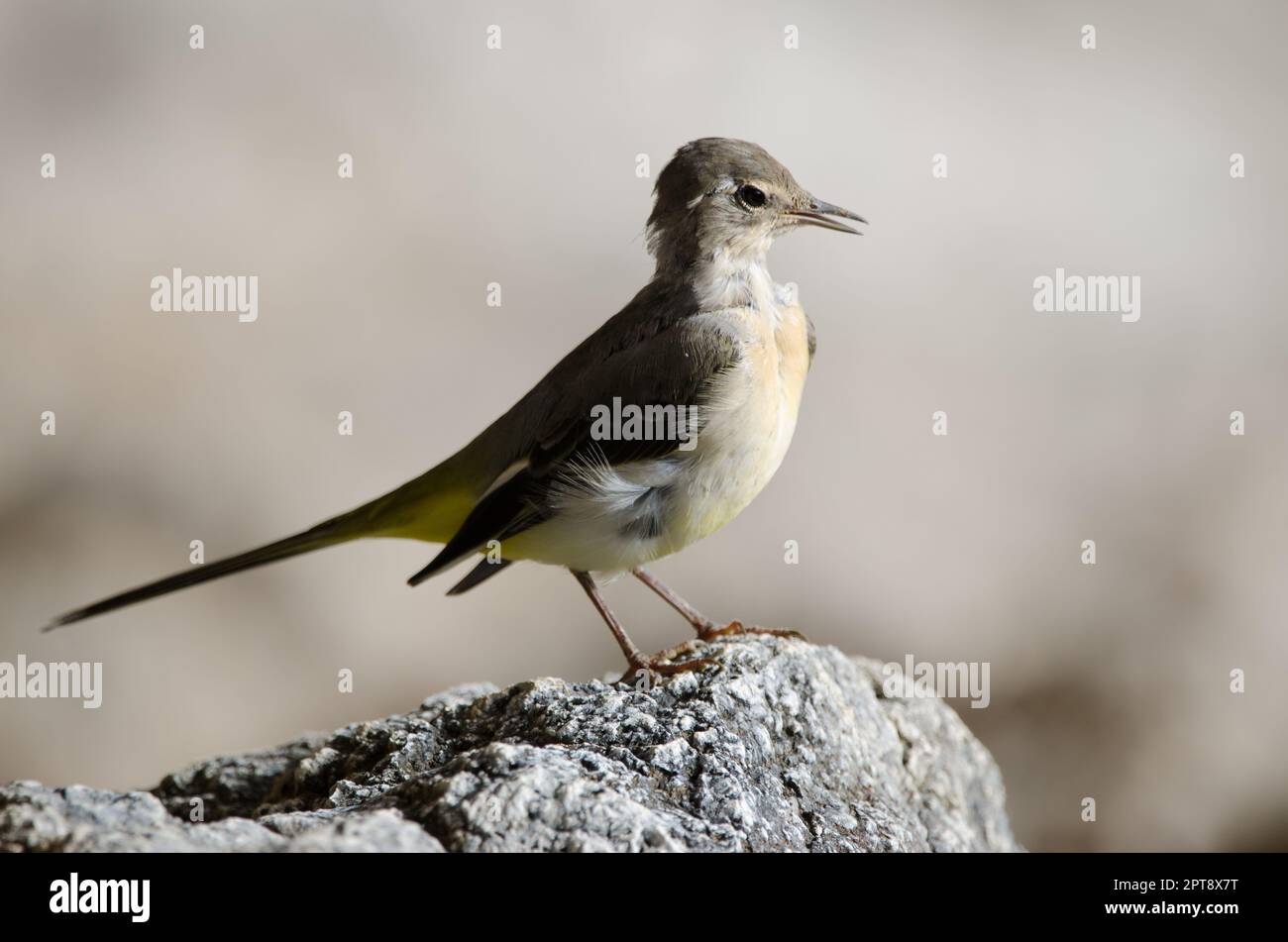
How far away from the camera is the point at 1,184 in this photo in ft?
37.2

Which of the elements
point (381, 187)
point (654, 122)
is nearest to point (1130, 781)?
point (654, 122)

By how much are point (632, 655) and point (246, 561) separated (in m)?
1.87

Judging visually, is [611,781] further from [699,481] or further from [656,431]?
[656,431]

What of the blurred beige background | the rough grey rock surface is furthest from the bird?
the blurred beige background

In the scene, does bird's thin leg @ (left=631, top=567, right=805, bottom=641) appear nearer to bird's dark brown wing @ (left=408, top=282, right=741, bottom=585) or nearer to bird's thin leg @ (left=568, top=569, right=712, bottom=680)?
bird's thin leg @ (left=568, top=569, right=712, bottom=680)

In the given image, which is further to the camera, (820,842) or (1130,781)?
(1130,781)

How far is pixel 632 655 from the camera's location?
18.6 feet

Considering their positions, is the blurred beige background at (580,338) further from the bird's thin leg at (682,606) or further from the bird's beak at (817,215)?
the bird's beak at (817,215)

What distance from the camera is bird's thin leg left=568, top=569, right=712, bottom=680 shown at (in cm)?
530

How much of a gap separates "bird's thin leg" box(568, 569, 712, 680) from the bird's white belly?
264mm

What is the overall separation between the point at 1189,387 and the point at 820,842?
929 centimetres

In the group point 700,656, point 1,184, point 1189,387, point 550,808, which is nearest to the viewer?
point 550,808

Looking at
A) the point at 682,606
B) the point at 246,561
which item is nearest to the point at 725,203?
the point at 682,606

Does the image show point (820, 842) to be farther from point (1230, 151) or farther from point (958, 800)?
point (1230, 151)
